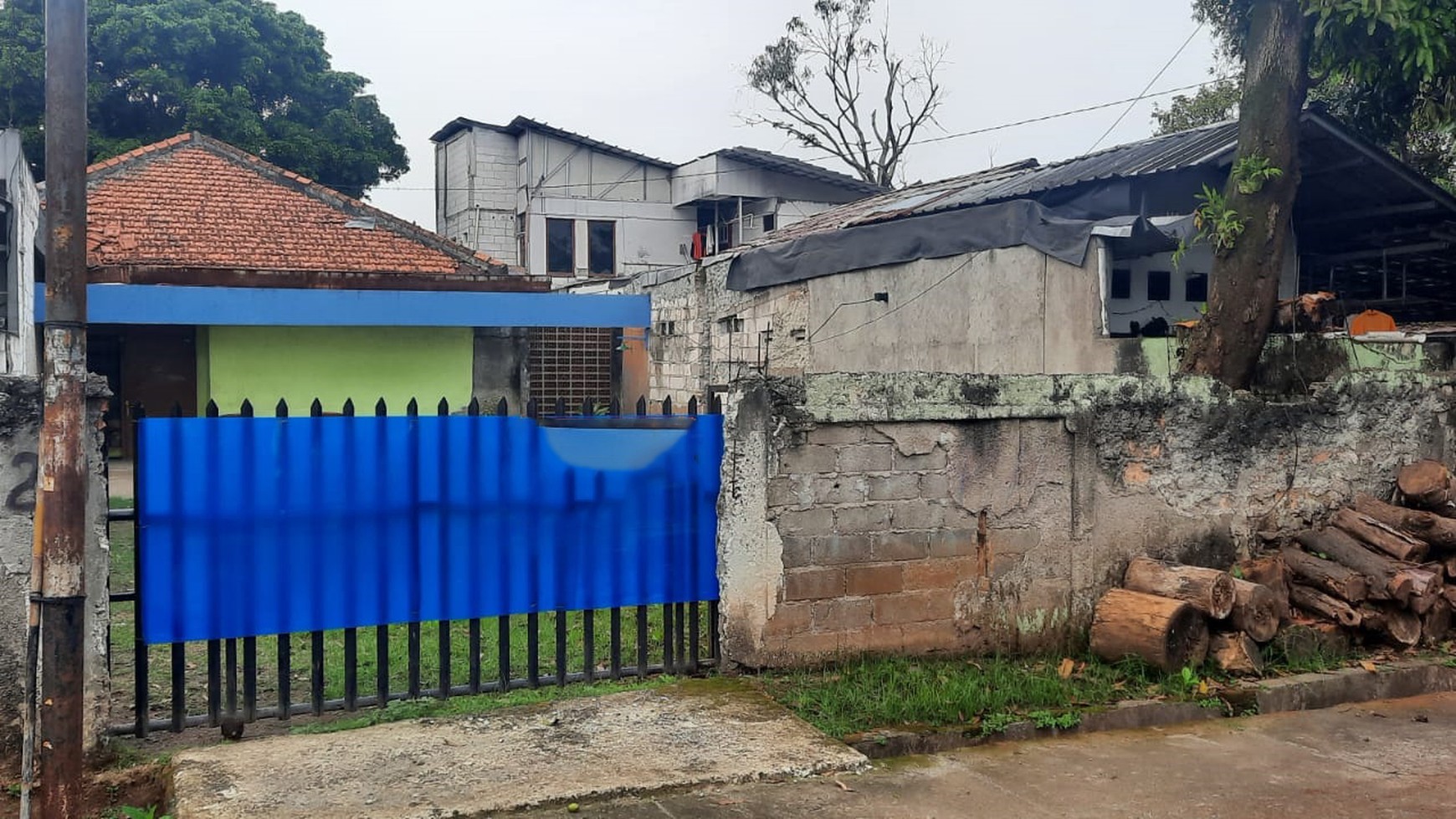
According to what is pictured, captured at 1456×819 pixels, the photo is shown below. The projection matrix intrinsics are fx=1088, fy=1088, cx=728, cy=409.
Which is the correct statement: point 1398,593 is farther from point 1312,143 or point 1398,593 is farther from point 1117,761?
point 1312,143

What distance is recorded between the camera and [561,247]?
1159 inches

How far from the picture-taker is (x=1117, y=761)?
5.05 meters

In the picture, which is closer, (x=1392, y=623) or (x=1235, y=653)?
(x=1235, y=653)

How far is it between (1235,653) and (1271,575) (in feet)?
2.38

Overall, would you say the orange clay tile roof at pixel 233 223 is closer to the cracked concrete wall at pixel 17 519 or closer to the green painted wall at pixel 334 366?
the green painted wall at pixel 334 366

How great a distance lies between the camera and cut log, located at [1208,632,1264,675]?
20.1ft

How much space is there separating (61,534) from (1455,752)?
613 cm

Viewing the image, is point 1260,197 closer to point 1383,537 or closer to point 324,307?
point 1383,537

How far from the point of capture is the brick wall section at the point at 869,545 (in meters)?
5.84

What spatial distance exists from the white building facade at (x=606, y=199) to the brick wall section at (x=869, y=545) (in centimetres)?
2255

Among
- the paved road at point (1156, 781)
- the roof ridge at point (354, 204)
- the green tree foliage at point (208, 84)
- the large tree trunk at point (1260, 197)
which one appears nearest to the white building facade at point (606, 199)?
the green tree foliage at point (208, 84)

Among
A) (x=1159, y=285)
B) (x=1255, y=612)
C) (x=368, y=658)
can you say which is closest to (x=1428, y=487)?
(x=1255, y=612)

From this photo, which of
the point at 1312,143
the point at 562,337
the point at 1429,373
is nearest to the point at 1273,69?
the point at 1429,373

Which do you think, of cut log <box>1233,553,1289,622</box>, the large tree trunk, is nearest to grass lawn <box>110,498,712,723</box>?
cut log <box>1233,553,1289,622</box>
